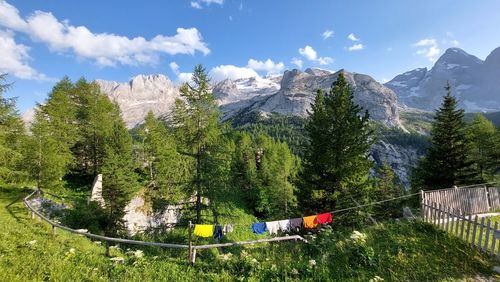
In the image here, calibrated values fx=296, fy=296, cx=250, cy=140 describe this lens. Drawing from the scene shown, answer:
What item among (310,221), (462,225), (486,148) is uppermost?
(486,148)

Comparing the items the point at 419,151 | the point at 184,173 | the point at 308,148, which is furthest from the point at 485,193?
the point at 419,151

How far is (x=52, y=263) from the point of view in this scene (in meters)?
8.41

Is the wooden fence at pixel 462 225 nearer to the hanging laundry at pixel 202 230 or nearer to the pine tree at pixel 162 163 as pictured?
the hanging laundry at pixel 202 230

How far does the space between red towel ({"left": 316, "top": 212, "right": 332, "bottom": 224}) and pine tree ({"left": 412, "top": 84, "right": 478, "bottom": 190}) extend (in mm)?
16175

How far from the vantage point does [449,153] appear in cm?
2842

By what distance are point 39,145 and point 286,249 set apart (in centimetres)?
2731

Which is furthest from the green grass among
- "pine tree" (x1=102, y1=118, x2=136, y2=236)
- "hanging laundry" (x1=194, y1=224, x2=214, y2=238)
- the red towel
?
"pine tree" (x1=102, y1=118, x2=136, y2=236)

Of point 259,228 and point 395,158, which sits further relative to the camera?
point 395,158

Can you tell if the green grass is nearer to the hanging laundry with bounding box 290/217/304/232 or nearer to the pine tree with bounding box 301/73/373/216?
the hanging laundry with bounding box 290/217/304/232

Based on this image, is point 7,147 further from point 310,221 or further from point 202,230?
point 310,221

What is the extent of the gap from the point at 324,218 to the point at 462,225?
911cm

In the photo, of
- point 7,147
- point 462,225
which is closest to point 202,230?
point 462,225

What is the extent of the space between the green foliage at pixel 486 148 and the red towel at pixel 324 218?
25162mm

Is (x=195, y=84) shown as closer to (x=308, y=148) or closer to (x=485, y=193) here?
(x=308, y=148)
